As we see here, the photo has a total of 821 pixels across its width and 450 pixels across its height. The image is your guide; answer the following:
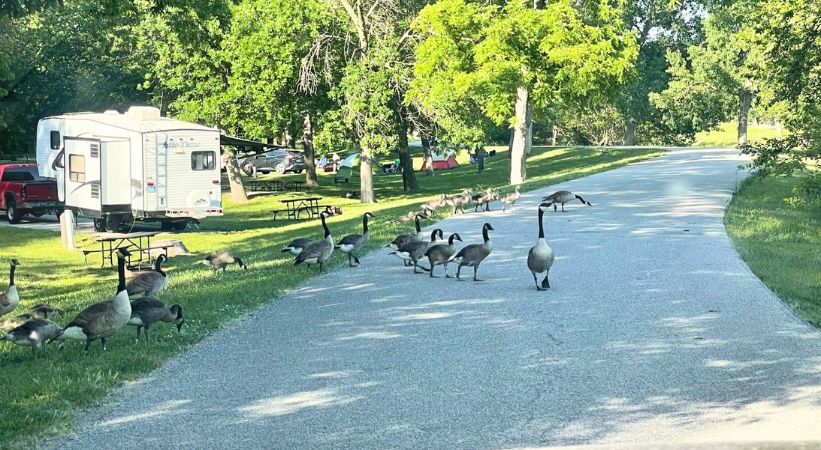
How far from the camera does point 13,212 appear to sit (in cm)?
3603

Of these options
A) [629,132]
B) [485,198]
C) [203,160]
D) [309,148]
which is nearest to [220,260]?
[485,198]

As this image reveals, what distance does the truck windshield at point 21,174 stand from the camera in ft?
119

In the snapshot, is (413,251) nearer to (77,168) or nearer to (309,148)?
(77,168)

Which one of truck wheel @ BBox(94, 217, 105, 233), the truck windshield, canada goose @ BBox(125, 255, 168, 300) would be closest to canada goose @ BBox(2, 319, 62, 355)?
canada goose @ BBox(125, 255, 168, 300)

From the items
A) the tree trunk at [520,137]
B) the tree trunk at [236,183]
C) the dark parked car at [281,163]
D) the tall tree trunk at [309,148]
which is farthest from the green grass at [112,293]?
the dark parked car at [281,163]

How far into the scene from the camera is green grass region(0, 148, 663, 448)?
28.4 feet

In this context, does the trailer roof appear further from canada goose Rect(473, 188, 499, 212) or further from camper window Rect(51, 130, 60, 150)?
canada goose Rect(473, 188, 499, 212)

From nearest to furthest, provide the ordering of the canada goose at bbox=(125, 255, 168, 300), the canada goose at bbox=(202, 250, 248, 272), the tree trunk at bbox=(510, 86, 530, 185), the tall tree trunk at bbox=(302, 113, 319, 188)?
the canada goose at bbox=(125, 255, 168, 300), the canada goose at bbox=(202, 250, 248, 272), the tree trunk at bbox=(510, 86, 530, 185), the tall tree trunk at bbox=(302, 113, 319, 188)

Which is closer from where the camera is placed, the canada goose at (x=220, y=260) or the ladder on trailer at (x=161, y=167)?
the canada goose at (x=220, y=260)

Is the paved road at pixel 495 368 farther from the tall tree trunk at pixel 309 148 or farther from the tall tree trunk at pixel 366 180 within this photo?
the tall tree trunk at pixel 309 148

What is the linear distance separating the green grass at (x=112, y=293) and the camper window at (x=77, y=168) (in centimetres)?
203

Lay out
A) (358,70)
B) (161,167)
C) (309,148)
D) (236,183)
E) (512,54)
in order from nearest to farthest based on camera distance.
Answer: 1. (161,167)
2. (512,54)
3. (358,70)
4. (236,183)
5. (309,148)

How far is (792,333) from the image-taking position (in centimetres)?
1158

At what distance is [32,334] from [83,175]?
2214 cm
